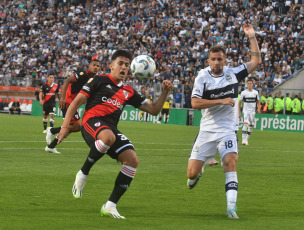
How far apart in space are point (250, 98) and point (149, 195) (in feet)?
55.5

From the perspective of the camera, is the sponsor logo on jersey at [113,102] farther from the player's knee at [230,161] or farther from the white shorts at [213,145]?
the player's knee at [230,161]

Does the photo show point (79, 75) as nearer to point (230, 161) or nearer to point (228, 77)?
point (228, 77)

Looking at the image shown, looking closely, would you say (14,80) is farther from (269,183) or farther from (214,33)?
(269,183)

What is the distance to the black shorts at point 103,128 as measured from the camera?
26.4ft

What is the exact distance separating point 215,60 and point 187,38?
1390 inches

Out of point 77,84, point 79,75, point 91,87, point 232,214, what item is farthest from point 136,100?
point 77,84

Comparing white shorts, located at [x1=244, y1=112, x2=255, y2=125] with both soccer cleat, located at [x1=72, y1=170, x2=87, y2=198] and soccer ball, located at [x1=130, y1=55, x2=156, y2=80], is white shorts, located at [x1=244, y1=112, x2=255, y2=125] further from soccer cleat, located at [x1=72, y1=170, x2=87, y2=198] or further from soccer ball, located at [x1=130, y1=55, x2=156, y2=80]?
soccer cleat, located at [x1=72, y1=170, x2=87, y2=198]

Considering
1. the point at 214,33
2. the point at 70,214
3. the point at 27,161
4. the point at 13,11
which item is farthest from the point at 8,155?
the point at 13,11

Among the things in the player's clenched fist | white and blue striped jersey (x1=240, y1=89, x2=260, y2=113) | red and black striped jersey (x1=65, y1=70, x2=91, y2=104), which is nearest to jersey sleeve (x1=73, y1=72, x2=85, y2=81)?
red and black striped jersey (x1=65, y1=70, x2=91, y2=104)

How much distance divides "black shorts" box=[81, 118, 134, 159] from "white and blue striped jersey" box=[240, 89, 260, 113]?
59.7 feet

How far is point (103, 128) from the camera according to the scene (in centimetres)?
818

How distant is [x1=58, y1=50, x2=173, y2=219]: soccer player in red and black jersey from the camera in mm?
8023

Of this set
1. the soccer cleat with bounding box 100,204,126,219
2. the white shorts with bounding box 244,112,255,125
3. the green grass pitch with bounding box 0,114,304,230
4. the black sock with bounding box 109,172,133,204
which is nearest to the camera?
the green grass pitch with bounding box 0,114,304,230

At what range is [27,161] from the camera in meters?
14.5
